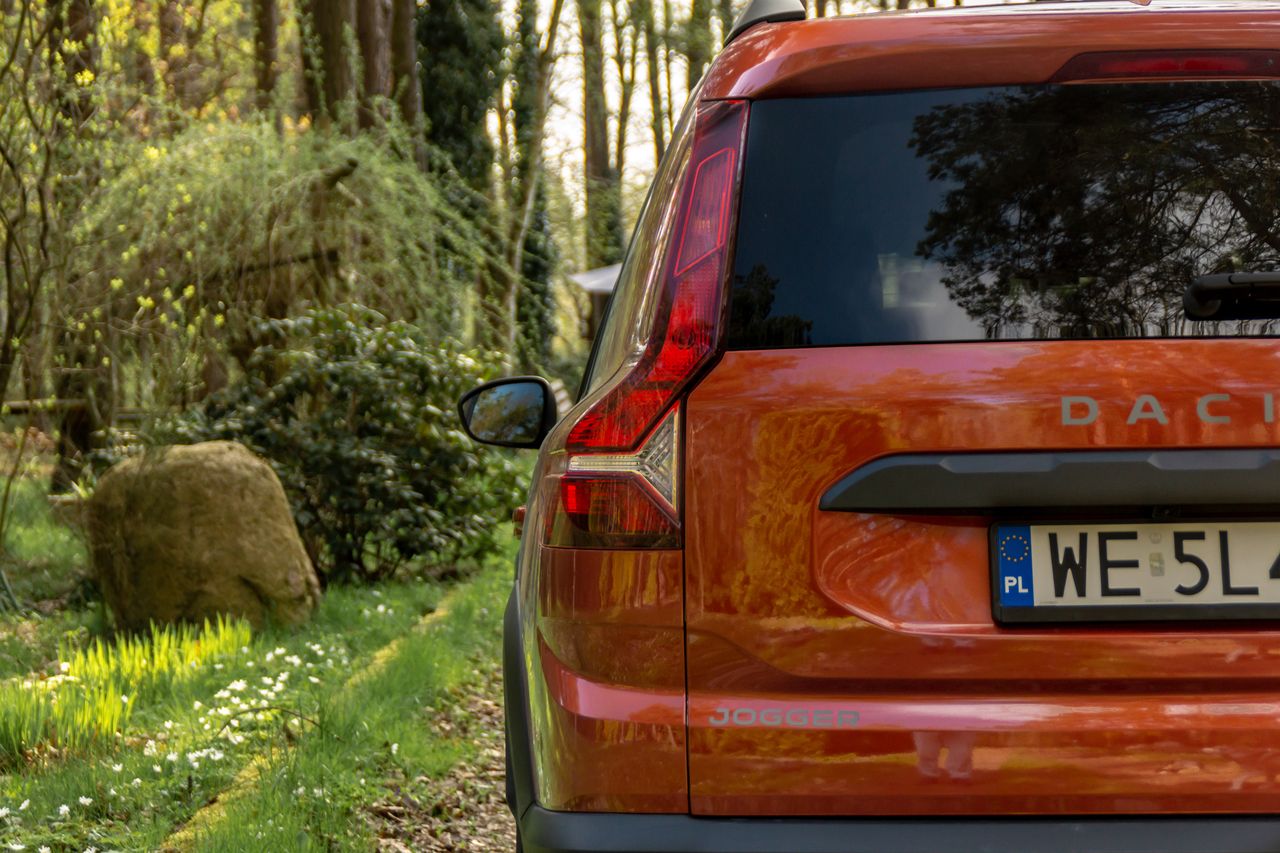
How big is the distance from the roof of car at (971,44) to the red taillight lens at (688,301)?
0.10 m

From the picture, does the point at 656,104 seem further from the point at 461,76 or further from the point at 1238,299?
the point at 1238,299

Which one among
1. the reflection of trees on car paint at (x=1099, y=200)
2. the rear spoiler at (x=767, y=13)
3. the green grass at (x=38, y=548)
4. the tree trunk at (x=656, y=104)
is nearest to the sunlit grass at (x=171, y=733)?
the green grass at (x=38, y=548)

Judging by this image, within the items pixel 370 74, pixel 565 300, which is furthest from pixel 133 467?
pixel 565 300

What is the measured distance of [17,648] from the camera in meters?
6.39

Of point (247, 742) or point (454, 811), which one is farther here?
point (247, 742)

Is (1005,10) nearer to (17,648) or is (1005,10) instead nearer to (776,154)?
(776,154)

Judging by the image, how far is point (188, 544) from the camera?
6801 mm

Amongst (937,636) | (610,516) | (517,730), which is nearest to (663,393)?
(610,516)

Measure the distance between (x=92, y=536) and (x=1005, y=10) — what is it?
5.83 m

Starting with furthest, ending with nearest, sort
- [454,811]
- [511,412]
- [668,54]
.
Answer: [668,54] < [454,811] < [511,412]

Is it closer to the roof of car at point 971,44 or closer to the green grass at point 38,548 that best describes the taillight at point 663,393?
the roof of car at point 971,44

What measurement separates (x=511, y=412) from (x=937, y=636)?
1.65 m

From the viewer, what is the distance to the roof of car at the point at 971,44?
7.25 feet

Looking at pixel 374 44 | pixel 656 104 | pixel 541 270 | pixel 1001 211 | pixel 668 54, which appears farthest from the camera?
pixel 656 104
